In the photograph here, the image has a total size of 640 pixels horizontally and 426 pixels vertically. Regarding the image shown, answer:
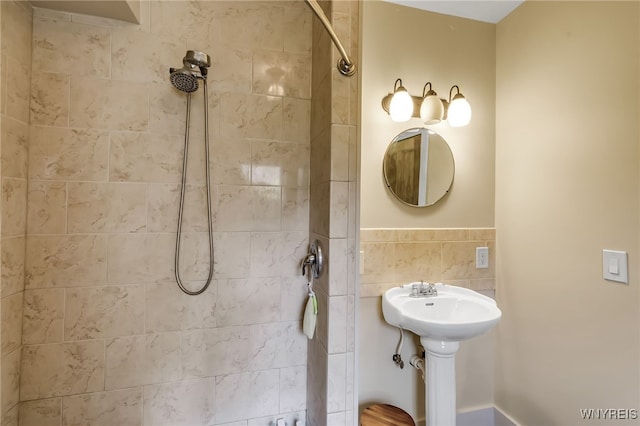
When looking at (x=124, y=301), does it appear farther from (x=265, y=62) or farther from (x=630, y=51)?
(x=630, y=51)

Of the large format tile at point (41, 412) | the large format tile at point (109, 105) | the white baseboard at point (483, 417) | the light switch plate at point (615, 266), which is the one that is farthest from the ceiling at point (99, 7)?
the white baseboard at point (483, 417)

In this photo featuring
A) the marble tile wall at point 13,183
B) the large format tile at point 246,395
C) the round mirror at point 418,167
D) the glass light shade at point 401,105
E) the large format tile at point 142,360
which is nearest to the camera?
the marble tile wall at point 13,183

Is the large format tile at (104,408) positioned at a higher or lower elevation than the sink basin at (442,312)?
lower

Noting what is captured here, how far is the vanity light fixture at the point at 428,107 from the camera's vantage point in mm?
1582

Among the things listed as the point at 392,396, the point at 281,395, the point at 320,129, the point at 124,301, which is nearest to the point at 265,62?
the point at 320,129

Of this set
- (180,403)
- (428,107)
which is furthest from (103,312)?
(428,107)

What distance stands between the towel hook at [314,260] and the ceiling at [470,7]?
4.90 feet

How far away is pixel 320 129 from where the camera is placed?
129 centimetres

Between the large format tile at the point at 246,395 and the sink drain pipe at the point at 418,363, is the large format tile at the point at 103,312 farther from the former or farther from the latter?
the sink drain pipe at the point at 418,363

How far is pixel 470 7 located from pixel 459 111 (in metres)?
0.67

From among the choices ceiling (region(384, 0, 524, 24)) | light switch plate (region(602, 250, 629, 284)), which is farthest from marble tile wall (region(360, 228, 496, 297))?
ceiling (region(384, 0, 524, 24))

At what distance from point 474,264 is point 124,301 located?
1.89 metres

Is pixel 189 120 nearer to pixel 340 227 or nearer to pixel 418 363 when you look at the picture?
pixel 340 227

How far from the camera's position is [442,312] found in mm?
1582
